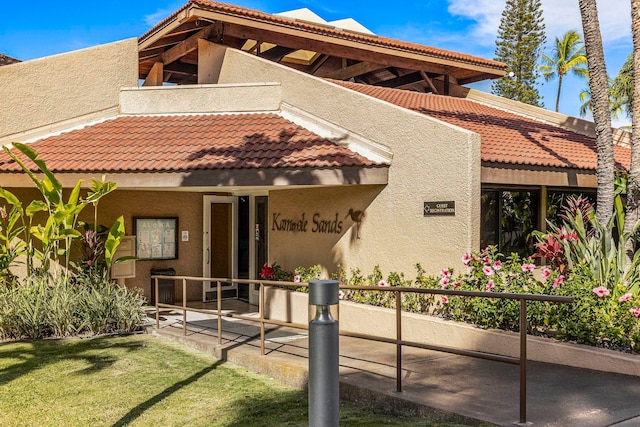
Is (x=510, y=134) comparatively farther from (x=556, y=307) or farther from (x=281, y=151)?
(x=556, y=307)

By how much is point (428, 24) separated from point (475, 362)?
30.8 meters

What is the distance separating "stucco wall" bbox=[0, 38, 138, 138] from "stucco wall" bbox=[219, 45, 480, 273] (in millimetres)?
4635

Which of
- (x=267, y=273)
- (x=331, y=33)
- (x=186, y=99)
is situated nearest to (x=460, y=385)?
(x=267, y=273)

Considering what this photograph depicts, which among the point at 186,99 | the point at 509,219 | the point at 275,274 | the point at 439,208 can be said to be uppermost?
the point at 186,99

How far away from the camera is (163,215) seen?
44.8 feet

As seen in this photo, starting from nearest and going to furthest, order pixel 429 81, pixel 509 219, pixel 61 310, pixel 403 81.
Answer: pixel 61 310
pixel 509 219
pixel 429 81
pixel 403 81

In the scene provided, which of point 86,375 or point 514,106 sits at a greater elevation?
point 514,106

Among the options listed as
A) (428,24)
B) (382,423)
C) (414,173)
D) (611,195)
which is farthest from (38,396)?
(428,24)

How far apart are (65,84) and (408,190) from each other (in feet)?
25.0

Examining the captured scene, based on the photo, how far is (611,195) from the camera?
9.25m

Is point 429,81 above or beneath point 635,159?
above

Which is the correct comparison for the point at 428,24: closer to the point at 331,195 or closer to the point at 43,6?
the point at 43,6

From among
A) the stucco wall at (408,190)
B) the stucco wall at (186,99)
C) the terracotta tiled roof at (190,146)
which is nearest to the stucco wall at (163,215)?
the terracotta tiled roof at (190,146)

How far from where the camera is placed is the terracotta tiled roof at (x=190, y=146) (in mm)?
10469
